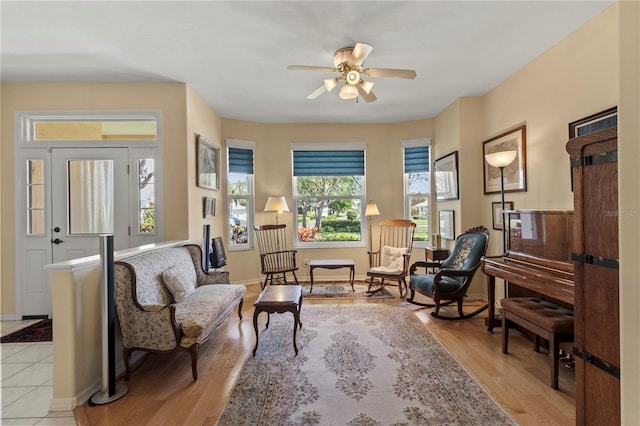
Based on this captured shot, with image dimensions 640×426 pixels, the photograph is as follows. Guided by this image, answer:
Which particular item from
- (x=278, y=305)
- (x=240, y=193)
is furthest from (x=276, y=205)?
(x=278, y=305)

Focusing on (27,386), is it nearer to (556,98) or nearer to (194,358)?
(194,358)

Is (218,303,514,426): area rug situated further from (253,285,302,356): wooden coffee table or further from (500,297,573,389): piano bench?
(500,297,573,389): piano bench

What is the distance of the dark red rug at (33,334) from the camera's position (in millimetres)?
3126

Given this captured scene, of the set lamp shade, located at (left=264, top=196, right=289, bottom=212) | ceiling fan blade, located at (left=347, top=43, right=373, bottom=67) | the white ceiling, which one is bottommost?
lamp shade, located at (left=264, top=196, right=289, bottom=212)

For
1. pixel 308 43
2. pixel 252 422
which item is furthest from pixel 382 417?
pixel 308 43

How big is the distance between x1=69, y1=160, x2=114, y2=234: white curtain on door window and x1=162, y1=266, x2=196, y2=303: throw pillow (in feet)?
4.99

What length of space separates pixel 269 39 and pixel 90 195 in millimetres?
2929

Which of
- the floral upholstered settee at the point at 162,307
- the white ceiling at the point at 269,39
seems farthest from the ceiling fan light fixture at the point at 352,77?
the floral upholstered settee at the point at 162,307

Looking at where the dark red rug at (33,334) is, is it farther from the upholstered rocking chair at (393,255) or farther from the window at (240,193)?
the upholstered rocking chair at (393,255)

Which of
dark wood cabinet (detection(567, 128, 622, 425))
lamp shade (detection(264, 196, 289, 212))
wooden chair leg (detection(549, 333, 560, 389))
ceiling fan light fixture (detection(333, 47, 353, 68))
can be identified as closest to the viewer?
dark wood cabinet (detection(567, 128, 622, 425))

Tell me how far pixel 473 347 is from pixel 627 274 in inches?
85.4

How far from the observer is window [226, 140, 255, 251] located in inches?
205

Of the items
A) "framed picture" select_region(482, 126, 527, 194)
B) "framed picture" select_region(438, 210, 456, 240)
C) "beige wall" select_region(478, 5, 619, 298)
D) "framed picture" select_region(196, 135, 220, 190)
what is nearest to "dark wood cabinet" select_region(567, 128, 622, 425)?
"beige wall" select_region(478, 5, 619, 298)

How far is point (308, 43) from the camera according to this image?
281 centimetres
